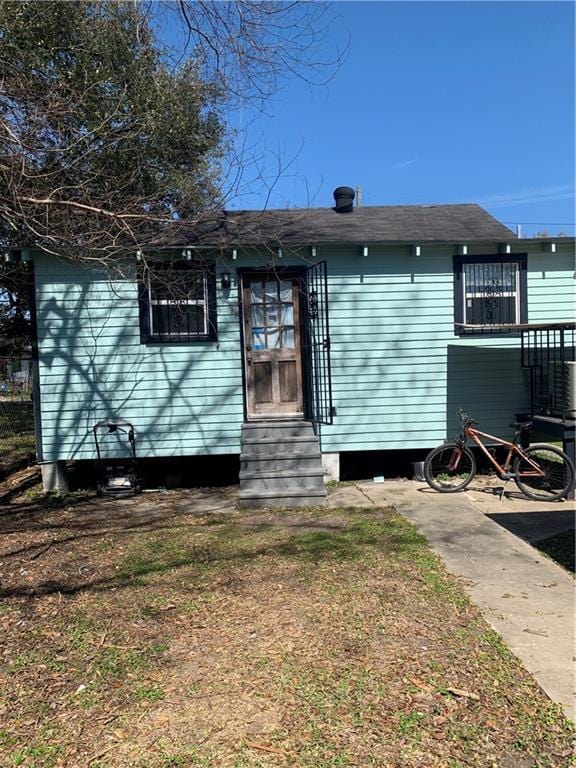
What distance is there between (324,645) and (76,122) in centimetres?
600

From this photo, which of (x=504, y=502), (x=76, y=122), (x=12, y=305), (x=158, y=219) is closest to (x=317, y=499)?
(x=504, y=502)

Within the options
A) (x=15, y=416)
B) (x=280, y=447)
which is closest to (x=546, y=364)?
(x=280, y=447)

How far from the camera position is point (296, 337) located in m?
7.81

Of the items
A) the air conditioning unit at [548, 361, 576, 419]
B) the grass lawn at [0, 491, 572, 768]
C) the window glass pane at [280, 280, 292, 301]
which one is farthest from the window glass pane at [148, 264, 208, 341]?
the air conditioning unit at [548, 361, 576, 419]

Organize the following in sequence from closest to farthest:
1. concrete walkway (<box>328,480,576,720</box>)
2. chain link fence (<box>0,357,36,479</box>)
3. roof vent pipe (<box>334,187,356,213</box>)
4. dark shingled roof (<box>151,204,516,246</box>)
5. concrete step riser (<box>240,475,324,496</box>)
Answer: concrete walkway (<box>328,480,576,720</box>) → concrete step riser (<box>240,475,324,496</box>) → dark shingled roof (<box>151,204,516,246</box>) → roof vent pipe (<box>334,187,356,213</box>) → chain link fence (<box>0,357,36,479</box>)

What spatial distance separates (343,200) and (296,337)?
2.92 meters

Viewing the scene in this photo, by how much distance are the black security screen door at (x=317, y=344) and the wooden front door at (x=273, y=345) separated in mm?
210

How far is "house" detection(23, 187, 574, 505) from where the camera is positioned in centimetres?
730

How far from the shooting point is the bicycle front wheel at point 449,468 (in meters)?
6.88

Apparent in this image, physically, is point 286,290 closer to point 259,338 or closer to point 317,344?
point 259,338

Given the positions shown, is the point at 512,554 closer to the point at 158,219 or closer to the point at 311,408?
the point at 311,408

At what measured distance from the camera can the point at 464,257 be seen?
7582 mm

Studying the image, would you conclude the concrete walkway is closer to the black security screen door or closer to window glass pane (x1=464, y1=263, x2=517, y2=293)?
the black security screen door

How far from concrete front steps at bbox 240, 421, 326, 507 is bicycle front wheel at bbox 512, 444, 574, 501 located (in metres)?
2.46
